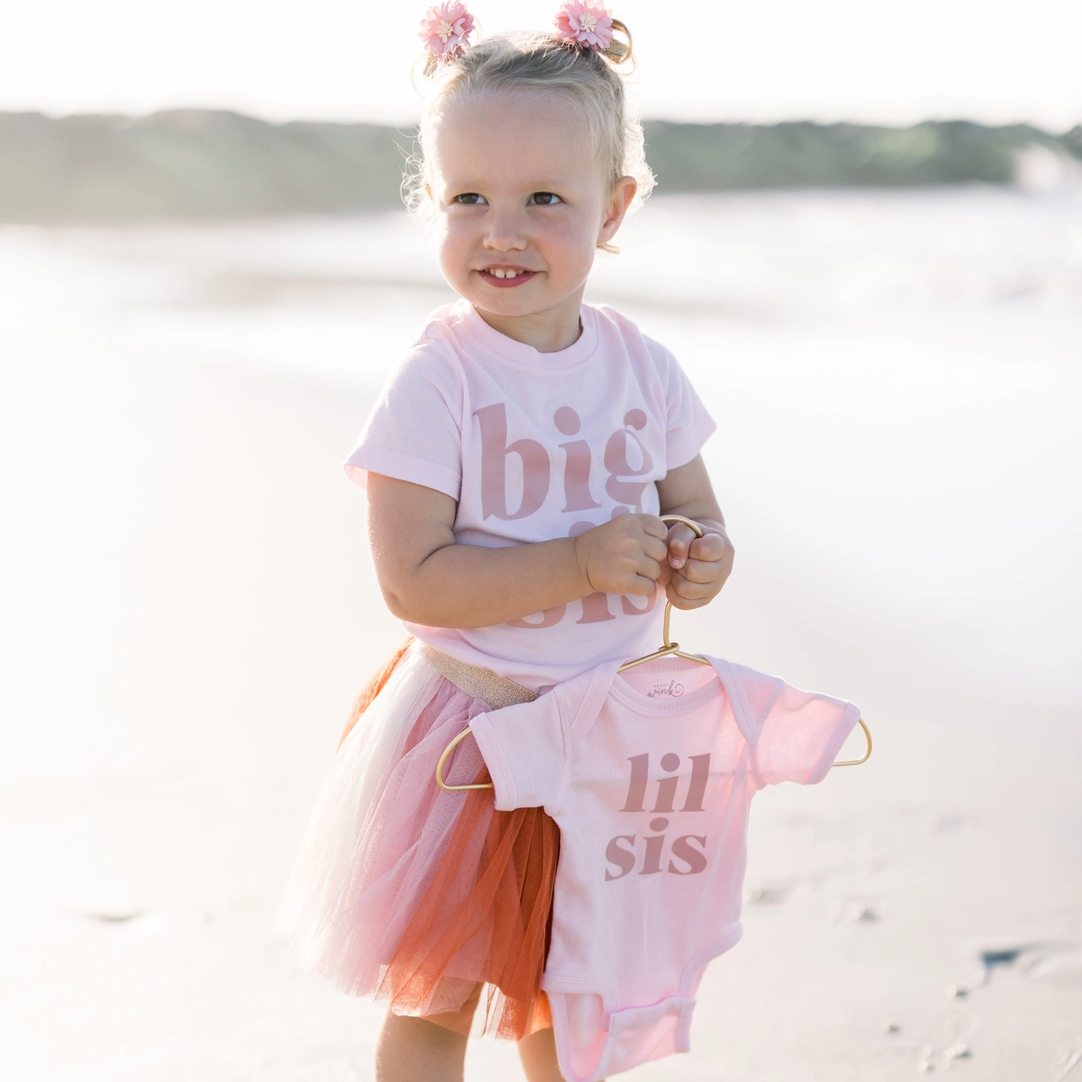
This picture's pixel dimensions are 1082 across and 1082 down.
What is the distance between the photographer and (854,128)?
24.2m

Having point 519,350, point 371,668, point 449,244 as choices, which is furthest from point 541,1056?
point 371,668

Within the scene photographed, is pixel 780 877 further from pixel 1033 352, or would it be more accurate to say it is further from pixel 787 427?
pixel 1033 352

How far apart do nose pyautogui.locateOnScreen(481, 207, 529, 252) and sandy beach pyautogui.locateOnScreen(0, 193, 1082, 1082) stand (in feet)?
4.07

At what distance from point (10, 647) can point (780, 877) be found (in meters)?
2.02

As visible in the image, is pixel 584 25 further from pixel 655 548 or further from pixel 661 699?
pixel 661 699

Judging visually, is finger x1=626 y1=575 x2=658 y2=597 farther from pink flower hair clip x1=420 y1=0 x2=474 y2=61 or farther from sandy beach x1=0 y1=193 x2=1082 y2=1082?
sandy beach x1=0 y1=193 x2=1082 y2=1082

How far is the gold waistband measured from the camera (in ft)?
5.33

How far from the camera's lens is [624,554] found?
147 centimetres

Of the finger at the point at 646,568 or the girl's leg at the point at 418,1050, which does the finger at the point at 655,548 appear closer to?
the finger at the point at 646,568

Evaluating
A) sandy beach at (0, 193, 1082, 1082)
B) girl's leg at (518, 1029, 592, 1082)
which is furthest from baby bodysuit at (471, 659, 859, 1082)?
sandy beach at (0, 193, 1082, 1082)

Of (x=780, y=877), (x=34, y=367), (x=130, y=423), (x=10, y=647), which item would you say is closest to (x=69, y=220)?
(x=34, y=367)

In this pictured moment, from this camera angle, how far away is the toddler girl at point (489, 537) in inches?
60.1

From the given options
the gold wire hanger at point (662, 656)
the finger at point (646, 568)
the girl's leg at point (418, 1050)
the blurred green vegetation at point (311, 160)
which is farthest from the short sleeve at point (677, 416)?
the blurred green vegetation at point (311, 160)

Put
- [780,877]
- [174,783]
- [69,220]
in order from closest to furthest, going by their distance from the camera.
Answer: [780,877], [174,783], [69,220]
